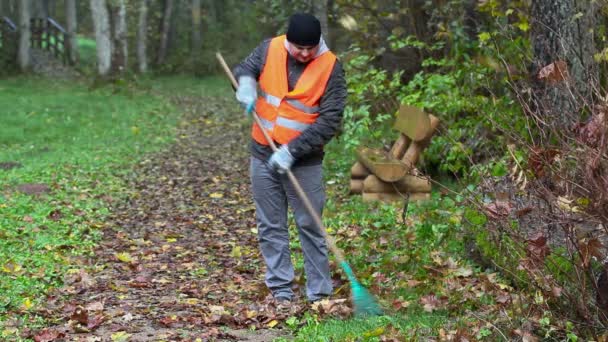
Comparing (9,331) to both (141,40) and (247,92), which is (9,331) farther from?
(141,40)

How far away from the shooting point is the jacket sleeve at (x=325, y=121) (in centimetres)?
641

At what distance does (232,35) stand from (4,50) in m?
12.8

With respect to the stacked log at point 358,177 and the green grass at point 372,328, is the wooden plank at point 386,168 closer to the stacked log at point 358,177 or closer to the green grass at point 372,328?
the stacked log at point 358,177

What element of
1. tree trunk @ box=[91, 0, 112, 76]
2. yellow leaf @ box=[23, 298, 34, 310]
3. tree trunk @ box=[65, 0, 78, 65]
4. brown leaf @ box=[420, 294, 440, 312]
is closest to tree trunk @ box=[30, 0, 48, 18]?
tree trunk @ box=[65, 0, 78, 65]

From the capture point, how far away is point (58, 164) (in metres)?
13.7

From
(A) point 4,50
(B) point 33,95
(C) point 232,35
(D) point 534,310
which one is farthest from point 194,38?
(D) point 534,310

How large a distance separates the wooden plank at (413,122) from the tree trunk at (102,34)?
16013 millimetres

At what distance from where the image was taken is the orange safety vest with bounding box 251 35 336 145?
6496mm

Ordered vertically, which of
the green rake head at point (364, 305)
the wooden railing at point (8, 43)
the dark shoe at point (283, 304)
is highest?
the green rake head at point (364, 305)

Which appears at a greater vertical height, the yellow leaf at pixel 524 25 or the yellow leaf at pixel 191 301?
the yellow leaf at pixel 524 25

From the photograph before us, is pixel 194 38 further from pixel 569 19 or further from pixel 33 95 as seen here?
pixel 569 19

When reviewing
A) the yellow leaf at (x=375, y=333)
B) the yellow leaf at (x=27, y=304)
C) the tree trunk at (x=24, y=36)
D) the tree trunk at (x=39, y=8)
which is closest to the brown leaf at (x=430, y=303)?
the yellow leaf at (x=375, y=333)

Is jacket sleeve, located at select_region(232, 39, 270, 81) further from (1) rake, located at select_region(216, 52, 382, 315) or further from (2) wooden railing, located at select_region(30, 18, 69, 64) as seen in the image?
(2) wooden railing, located at select_region(30, 18, 69, 64)

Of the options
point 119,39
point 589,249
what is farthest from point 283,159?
point 119,39
